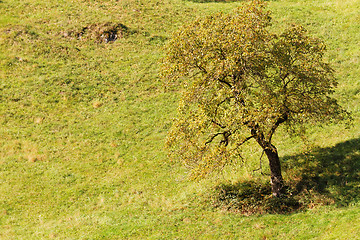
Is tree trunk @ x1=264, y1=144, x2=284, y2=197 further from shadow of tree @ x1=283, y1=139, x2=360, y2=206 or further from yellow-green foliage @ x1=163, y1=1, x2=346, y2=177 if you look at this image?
yellow-green foliage @ x1=163, y1=1, x2=346, y2=177

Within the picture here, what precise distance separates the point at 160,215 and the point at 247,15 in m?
17.7

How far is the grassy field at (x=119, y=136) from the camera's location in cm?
2575

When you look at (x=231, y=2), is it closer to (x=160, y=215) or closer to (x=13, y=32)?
(x=13, y=32)


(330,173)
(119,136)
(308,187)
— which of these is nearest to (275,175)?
(308,187)

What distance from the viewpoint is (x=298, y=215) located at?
23734 millimetres

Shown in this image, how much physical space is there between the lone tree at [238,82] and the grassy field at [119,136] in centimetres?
275

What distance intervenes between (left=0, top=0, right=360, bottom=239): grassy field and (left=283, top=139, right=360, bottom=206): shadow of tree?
0.12 metres

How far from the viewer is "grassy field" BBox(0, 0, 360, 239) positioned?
25.8m

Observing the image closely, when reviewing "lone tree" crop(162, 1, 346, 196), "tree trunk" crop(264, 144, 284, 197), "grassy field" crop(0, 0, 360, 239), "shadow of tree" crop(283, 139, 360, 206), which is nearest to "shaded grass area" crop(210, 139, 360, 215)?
"shadow of tree" crop(283, 139, 360, 206)

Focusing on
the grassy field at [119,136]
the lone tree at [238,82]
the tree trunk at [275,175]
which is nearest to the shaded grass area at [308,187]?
the grassy field at [119,136]

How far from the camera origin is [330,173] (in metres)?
27.0

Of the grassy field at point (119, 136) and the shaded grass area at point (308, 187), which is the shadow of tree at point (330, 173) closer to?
the shaded grass area at point (308, 187)

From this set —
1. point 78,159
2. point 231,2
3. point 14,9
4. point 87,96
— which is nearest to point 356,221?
point 78,159

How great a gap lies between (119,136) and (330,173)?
82.6 feet
